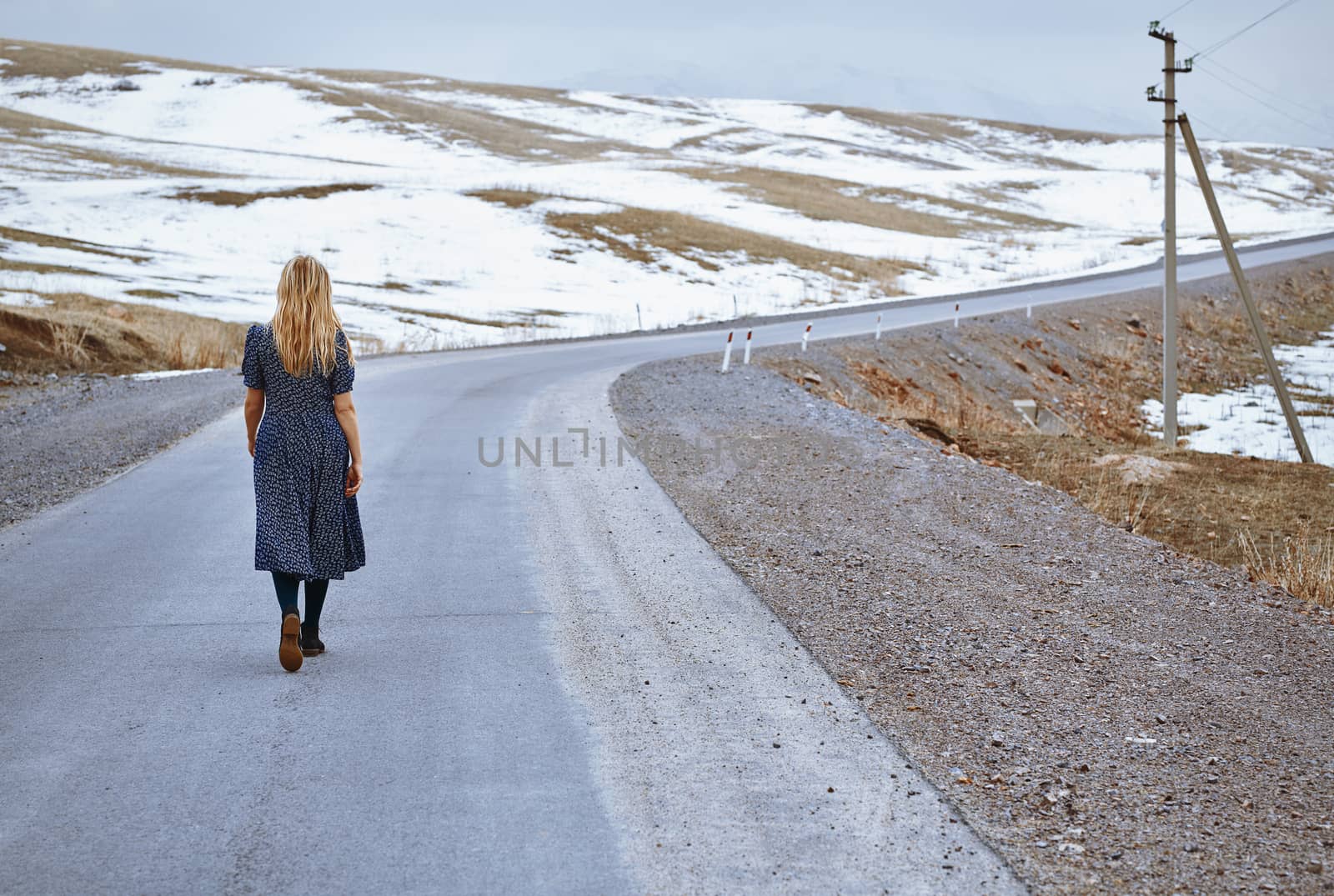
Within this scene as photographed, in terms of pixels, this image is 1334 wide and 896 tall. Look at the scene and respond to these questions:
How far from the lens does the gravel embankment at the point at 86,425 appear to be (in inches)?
451

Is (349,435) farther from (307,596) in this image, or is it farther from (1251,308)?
(1251,308)

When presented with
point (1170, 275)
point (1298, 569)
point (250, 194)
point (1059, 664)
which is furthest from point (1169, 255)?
point (250, 194)

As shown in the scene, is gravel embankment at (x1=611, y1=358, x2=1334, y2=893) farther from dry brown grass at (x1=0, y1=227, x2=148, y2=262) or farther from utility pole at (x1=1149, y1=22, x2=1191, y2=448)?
dry brown grass at (x1=0, y1=227, x2=148, y2=262)

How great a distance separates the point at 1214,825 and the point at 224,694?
14.1 ft

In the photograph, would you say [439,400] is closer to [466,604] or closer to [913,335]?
[466,604]

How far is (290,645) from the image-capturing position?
19.6 ft

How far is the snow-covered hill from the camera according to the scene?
139 feet

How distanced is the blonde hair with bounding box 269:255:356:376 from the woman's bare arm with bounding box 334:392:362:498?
0.69 ft

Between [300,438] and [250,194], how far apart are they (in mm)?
60399

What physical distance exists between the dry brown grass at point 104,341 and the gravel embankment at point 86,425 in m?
1.22

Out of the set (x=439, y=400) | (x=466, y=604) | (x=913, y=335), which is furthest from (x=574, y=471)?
(x=913, y=335)

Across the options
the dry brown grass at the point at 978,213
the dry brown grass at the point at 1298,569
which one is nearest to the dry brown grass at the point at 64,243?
the dry brown grass at the point at 1298,569

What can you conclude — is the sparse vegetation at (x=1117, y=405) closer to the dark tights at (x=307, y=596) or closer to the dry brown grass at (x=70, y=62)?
the dark tights at (x=307, y=596)

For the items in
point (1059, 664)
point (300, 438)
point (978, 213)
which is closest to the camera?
point (300, 438)
